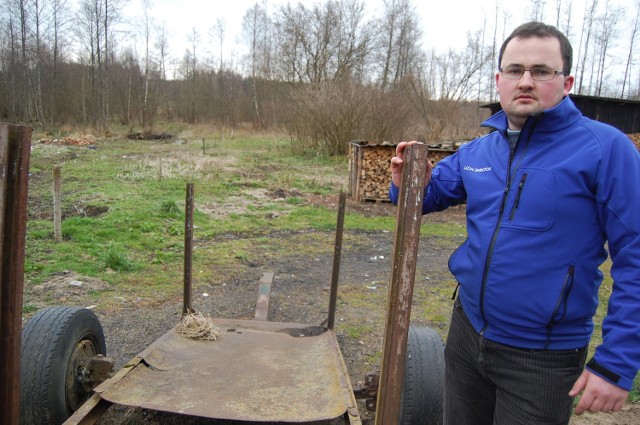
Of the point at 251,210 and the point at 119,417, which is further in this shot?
the point at 251,210

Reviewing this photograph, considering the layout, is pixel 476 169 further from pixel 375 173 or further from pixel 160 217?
pixel 375 173

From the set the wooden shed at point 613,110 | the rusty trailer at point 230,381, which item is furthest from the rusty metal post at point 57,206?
the wooden shed at point 613,110

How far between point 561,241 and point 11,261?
1.93m

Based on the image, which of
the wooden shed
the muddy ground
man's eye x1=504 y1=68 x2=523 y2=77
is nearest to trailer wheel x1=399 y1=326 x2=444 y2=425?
the muddy ground

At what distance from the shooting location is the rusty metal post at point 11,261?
5.63 ft

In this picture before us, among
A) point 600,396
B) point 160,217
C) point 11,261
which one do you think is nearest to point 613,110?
point 160,217

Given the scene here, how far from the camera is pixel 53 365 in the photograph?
9.02 ft

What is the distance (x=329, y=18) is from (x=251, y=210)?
26373 millimetres

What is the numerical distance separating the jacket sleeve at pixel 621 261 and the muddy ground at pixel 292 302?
221 cm

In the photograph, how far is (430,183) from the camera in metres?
2.10

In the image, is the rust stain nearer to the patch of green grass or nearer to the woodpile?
the patch of green grass

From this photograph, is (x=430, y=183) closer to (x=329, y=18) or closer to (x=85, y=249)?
(x=85, y=249)

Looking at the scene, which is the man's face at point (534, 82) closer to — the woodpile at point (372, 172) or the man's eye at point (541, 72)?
the man's eye at point (541, 72)

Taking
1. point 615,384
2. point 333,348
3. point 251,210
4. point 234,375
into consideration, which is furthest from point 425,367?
point 251,210
